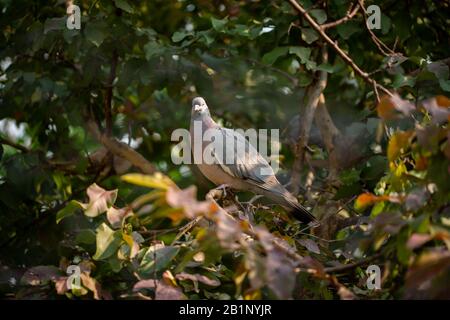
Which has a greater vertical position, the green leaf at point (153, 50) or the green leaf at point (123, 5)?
the green leaf at point (123, 5)

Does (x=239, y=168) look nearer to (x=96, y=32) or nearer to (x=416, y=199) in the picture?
(x=96, y=32)

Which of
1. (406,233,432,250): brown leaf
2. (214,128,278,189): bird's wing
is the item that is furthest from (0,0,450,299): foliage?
(214,128,278,189): bird's wing

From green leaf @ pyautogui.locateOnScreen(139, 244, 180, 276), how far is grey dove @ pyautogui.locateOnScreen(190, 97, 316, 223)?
172 cm

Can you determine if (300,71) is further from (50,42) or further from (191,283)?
(191,283)

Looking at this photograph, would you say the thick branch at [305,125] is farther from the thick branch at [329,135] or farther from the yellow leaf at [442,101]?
the yellow leaf at [442,101]

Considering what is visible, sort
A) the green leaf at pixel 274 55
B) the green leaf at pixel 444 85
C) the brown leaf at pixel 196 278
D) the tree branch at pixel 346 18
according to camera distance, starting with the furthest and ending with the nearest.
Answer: the green leaf at pixel 274 55 → the tree branch at pixel 346 18 → the green leaf at pixel 444 85 → the brown leaf at pixel 196 278

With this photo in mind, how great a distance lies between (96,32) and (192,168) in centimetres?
181

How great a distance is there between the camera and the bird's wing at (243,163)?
17.1 ft

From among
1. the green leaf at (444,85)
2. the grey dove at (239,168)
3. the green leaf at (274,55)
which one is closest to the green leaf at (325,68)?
the green leaf at (274,55)

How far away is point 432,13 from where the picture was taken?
580cm

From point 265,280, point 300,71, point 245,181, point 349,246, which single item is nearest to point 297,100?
point 300,71

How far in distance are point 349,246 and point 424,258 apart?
38.8 inches

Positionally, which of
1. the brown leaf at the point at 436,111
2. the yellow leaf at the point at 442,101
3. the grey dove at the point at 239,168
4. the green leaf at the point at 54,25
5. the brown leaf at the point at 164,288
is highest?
the green leaf at the point at 54,25

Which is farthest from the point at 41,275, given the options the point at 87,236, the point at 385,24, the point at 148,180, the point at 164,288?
the point at 385,24
